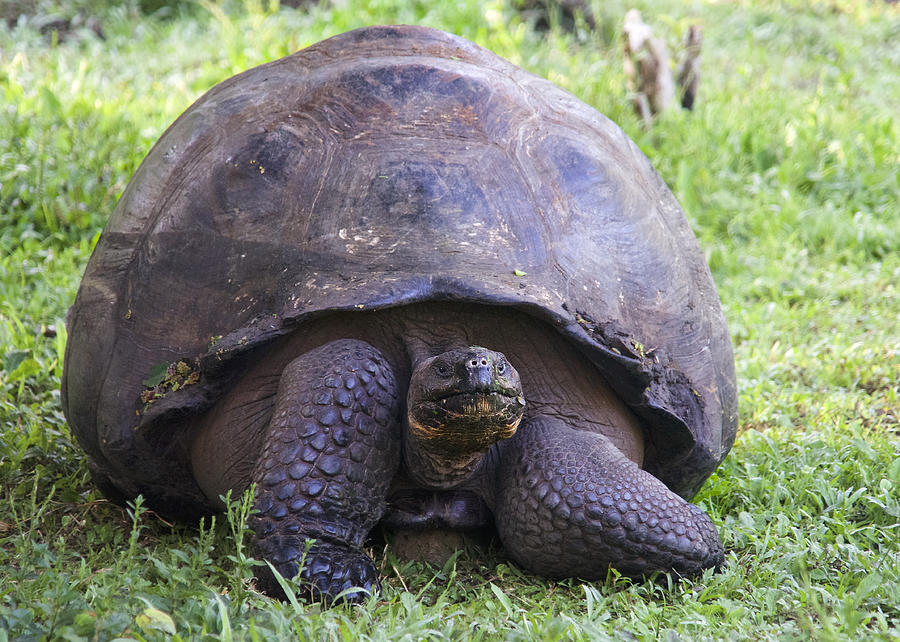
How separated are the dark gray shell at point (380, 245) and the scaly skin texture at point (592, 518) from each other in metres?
0.30

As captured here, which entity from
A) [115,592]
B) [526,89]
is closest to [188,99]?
[526,89]

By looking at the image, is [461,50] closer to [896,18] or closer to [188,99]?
[188,99]

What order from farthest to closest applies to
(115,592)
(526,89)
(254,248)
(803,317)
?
1. (803,317)
2. (526,89)
3. (254,248)
4. (115,592)

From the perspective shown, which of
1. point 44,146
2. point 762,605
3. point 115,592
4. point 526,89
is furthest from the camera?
point 44,146

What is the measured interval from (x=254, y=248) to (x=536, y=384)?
3.06 feet

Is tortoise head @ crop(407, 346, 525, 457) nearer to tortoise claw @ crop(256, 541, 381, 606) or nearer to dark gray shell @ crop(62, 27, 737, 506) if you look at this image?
dark gray shell @ crop(62, 27, 737, 506)

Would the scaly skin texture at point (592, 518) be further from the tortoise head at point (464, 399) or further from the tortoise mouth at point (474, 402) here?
the tortoise mouth at point (474, 402)

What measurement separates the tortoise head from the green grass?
41 cm

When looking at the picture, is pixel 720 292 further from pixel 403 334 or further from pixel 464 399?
pixel 464 399

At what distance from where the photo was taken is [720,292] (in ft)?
18.1

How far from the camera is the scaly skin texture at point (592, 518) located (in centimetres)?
277

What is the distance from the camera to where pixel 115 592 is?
233 cm

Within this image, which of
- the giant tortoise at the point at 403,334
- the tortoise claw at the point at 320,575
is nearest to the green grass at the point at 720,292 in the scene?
the tortoise claw at the point at 320,575

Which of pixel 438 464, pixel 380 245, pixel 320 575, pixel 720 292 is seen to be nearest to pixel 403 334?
pixel 380 245
